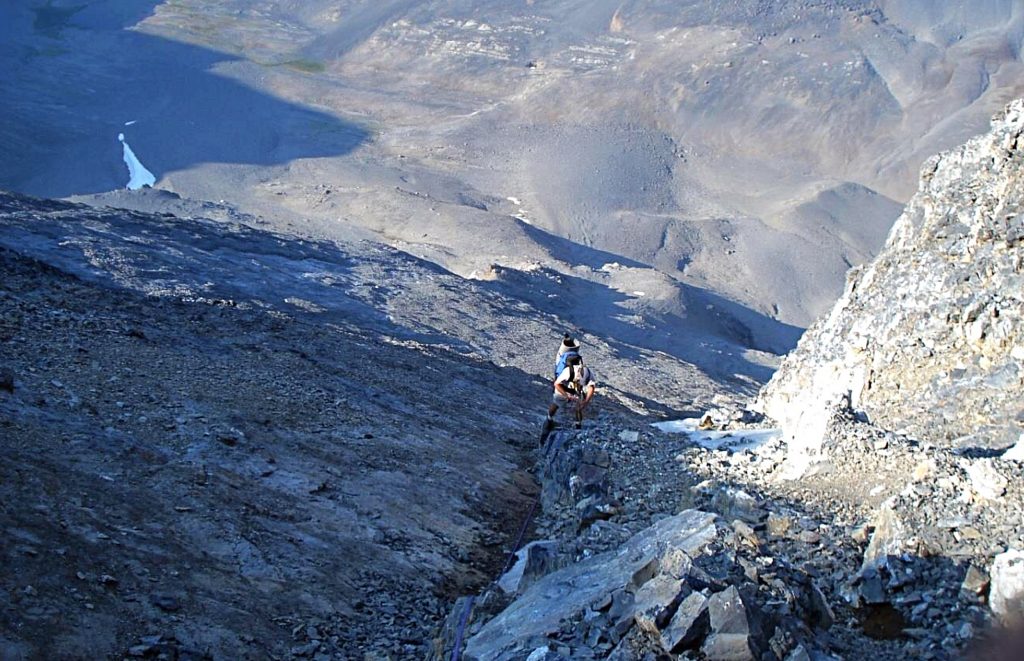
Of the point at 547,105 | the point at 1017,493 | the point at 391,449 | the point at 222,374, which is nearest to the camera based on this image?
the point at 1017,493

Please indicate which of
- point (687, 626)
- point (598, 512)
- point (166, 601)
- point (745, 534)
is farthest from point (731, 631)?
point (598, 512)

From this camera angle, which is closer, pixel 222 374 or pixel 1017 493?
pixel 1017 493

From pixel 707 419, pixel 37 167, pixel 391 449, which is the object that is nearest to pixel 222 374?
pixel 391 449

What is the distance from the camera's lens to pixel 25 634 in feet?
18.7

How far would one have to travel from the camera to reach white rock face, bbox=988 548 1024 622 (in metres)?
5.52

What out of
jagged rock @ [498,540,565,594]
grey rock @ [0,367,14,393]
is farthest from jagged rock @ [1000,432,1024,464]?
grey rock @ [0,367,14,393]

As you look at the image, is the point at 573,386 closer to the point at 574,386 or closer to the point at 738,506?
the point at 574,386

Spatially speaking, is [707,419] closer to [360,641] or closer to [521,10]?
[360,641]

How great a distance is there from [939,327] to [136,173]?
36.1m

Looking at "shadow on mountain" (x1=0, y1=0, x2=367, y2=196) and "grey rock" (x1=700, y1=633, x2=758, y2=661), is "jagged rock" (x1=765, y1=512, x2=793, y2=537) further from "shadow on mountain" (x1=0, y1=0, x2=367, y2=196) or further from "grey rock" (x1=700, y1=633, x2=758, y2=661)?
"shadow on mountain" (x1=0, y1=0, x2=367, y2=196)

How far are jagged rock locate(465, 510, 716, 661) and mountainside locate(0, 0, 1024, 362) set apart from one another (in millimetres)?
20994

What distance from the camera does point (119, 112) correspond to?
161ft

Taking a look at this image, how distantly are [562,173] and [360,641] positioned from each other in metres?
39.7

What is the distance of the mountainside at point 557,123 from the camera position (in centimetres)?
3747
